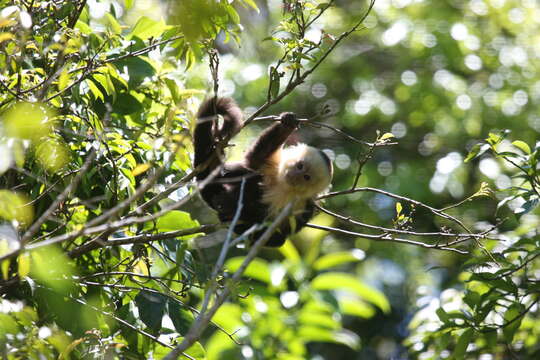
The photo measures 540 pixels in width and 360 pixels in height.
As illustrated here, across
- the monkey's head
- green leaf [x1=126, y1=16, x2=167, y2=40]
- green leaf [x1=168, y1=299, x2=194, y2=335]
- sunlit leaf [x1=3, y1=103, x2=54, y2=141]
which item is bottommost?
the monkey's head

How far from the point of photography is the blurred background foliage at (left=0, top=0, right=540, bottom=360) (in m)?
1.86

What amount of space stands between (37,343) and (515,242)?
1.88 meters

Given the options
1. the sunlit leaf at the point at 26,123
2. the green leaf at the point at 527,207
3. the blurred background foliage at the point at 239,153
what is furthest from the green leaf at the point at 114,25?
the green leaf at the point at 527,207

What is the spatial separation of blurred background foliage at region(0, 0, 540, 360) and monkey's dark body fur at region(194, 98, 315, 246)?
0.18 m

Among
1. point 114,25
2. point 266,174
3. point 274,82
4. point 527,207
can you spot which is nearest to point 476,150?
point 527,207

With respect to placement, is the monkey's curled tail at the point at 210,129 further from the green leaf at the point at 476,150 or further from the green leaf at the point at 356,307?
the green leaf at the point at 356,307

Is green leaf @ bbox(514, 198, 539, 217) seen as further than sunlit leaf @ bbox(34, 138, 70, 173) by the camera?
Yes

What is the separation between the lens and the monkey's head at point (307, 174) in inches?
111

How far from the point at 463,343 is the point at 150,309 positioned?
113 cm

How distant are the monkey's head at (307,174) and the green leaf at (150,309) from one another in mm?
831

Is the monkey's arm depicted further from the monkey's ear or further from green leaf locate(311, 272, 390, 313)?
green leaf locate(311, 272, 390, 313)

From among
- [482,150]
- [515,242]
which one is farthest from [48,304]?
[515,242]

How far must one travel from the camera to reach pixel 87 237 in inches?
92.3

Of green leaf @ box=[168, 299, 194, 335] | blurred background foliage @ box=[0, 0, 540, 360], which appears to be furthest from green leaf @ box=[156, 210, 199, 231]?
green leaf @ box=[168, 299, 194, 335]
